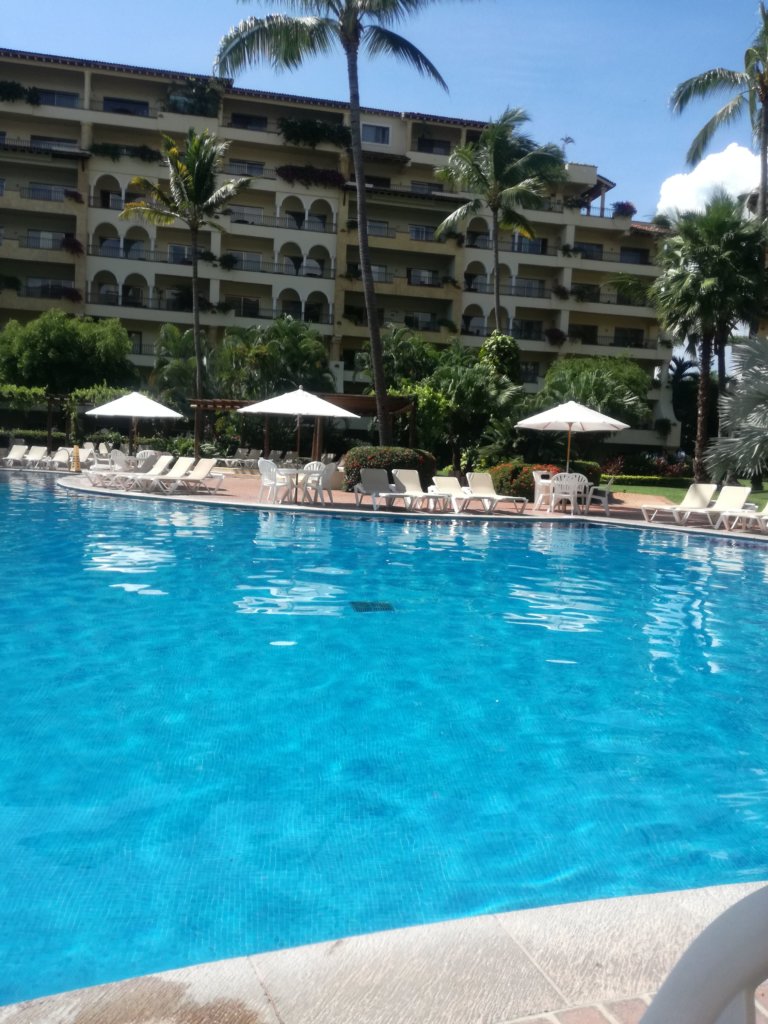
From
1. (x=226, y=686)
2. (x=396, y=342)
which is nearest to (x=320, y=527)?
(x=226, y=686)

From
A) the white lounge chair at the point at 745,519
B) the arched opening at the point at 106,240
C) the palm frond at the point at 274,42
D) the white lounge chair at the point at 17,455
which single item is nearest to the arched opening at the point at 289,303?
the arched opening at the point at 106,240

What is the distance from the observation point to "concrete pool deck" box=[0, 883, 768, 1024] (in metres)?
2.38

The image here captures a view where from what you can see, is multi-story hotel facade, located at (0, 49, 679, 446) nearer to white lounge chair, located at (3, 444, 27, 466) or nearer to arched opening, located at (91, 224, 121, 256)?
arched opening, located at (91, 224, 121, 256)

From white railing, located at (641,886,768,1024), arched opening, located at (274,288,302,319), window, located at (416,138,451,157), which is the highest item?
window, located at (416,138,451,157)

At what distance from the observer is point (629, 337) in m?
53.5

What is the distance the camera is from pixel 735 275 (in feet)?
82.4

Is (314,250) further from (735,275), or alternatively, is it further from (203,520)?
(203,520)

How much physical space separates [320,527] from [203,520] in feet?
7.11

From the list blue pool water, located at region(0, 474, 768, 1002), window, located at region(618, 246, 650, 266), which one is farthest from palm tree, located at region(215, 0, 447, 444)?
window, located at region(618, 246, 650, 266)

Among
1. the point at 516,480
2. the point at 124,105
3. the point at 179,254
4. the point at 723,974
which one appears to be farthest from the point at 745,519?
the point at 124,105

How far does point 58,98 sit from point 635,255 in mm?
32066

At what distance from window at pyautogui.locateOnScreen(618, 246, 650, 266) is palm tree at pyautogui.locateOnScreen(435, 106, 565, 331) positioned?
19867 millimetres

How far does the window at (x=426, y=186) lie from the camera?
51625 mm

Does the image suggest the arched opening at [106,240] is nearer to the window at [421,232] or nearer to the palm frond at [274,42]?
the window at [421,232]
